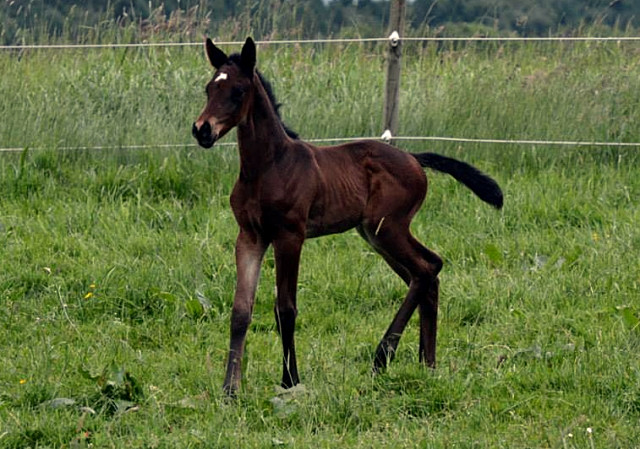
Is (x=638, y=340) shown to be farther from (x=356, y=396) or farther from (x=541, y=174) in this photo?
(x=541, y=174)

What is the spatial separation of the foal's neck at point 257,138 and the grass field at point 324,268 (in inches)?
34.5

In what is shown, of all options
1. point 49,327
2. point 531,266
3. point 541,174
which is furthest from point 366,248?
point 49,327

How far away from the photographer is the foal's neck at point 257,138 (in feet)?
15.9

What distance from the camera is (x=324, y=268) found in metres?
6.57

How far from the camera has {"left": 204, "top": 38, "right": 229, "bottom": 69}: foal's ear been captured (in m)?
4.79

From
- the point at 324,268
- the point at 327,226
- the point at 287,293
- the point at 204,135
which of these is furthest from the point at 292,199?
the point at 324,268

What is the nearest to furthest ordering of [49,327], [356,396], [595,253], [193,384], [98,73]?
[356,396] < [193,384] < [49,327] < [595,253] < [98,73]

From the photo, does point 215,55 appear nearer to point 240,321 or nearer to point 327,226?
point 327,226

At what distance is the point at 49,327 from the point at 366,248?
2.11m

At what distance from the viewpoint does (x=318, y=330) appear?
5.82 metres

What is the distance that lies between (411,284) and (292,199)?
2.53ft

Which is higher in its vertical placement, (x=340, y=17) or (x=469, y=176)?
(x=340, y=17)

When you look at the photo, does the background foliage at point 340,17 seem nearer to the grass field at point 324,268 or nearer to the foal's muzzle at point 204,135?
the grass field at point 324,268

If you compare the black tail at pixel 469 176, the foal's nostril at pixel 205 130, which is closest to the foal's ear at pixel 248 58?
the foal's nostril at pixel 205 130
